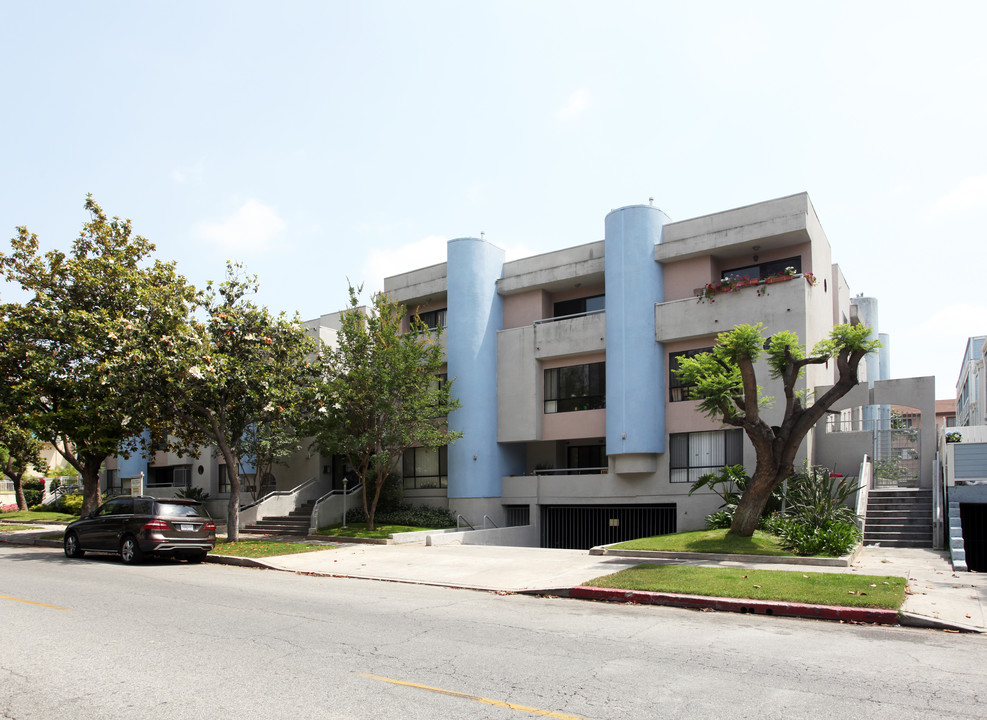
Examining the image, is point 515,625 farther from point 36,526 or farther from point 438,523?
point 36,526

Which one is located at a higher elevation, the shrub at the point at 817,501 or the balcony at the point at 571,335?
the balcony at the point at 571,335

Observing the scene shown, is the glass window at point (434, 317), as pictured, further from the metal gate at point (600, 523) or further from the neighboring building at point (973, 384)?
the neighboring building at point (973, 384)

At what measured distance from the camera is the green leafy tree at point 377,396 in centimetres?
2391

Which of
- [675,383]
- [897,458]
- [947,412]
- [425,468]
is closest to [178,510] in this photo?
[425,468]

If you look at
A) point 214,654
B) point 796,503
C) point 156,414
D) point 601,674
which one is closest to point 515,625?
point 601,674

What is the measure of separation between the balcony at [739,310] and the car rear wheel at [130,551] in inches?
624

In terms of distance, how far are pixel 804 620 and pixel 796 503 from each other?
9.16m

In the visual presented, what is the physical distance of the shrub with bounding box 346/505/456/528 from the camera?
25.9 meters

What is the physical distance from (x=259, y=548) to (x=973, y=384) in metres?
47.9

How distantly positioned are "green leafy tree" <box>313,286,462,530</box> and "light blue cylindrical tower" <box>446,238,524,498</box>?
1.67 metres

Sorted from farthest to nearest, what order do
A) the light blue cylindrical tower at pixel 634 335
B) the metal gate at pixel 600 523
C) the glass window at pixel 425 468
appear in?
the glass window at pixel 425 468 < the metal gate at pixel 600 523 < the light blue cylindrical tower at pixel 634 335

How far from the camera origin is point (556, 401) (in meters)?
27.1

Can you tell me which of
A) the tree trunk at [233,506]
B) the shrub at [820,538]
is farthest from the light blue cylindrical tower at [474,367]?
the shrub at [820,538]

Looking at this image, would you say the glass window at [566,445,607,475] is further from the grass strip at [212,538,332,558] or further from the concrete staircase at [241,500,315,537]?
the grass strip at [212,538,332,558]
